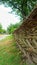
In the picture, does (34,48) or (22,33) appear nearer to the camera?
(34,48)

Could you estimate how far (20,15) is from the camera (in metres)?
21.8

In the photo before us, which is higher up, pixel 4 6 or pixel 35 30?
pixel 4 6

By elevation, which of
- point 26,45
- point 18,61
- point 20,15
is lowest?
point 18,61

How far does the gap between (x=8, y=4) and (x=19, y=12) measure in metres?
1.29

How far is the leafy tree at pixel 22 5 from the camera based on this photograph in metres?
20.9

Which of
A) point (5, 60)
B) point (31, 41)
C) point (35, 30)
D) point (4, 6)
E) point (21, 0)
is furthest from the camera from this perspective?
point (4, 6)

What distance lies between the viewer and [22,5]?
21.2 meters

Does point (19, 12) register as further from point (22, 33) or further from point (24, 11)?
point (22, 33)

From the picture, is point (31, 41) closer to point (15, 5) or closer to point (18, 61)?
point (18, 61)

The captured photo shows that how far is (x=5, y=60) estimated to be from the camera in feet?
38.0

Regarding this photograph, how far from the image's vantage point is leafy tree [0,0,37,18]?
68.6 feet

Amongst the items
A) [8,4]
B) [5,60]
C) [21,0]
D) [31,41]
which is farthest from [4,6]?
[31,41]

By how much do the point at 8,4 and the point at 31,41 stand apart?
13.1 m

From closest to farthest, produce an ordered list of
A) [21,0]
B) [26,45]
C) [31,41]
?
[31,41]
[26,45]
[21,0]
